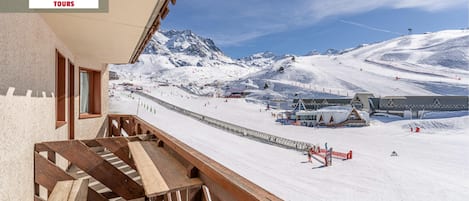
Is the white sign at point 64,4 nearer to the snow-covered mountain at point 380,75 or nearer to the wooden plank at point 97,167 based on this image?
the wooden plank at point 97,167

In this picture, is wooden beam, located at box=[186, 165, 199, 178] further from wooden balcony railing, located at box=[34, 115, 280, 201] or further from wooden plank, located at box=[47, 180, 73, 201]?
wooden plank, located at box=[47, 180, 73, 201]

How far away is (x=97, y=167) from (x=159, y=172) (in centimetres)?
112

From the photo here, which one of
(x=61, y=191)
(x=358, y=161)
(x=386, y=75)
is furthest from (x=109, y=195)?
(x=386, y=75)

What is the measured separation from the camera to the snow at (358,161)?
10234mm

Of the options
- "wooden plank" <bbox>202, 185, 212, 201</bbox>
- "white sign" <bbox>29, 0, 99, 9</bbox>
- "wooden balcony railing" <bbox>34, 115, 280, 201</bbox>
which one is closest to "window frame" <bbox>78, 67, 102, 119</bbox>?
"wooden balcony railing" <bbox>34, 115, 280, 201</bbox>

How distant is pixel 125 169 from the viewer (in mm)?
4016

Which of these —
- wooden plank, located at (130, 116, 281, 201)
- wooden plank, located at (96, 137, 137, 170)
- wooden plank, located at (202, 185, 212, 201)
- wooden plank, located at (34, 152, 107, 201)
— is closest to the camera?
wooden plank, located at (130, 116, 281, 201)

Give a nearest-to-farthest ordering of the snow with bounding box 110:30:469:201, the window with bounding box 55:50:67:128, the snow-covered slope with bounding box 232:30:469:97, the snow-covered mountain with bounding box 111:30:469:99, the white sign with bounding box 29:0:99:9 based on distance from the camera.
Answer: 1. the white sign with bounding box 29:0:99:9
2. the window with bounding box 55:50:67:128
3. the snow with bounding box 110:30:469:201
4. the snow-covered slope with bounding box 232:30:469:97
5. the snow-covered mountain with bounding box 111:30:469:99

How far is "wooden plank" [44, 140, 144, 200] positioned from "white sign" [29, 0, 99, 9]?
1.24 m

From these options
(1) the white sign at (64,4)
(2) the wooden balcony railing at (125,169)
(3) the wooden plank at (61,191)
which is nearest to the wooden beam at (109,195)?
(2) the wooden balcony railing at (125,169)

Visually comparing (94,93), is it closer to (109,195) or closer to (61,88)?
(61,88)

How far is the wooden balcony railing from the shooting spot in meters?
1.28

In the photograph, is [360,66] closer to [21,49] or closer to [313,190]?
[313,190]

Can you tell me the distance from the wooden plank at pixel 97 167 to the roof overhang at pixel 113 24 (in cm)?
120
